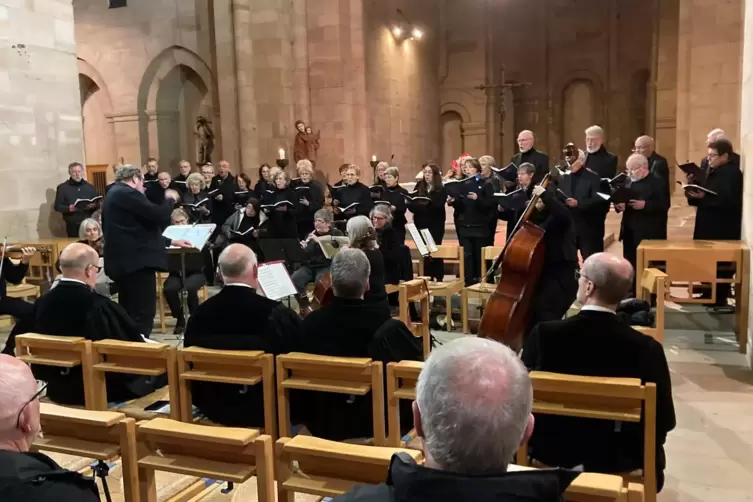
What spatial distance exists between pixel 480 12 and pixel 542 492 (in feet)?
62.4

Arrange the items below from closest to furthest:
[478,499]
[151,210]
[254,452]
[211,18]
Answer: [478,499] < [254,452] < [151,210] < [211,18]

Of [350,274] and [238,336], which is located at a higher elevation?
[350,274]

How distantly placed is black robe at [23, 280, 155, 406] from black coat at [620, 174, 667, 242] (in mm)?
4899

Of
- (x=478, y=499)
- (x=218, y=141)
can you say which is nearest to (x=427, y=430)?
(x=478, y=499)

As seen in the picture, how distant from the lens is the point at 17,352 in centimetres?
361

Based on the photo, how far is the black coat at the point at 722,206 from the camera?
656 cm

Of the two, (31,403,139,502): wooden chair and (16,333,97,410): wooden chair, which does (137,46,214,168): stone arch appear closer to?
(16,333,97,410): wooden chair

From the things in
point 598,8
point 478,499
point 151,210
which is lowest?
point 478,499

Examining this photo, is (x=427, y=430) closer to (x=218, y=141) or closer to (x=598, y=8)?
(x=218, y=141)

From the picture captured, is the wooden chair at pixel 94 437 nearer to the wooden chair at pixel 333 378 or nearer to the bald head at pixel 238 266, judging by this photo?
the wooden chair at pixel 333 378

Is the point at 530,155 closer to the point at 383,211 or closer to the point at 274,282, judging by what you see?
the point at 383,211

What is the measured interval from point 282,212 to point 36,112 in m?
3.16

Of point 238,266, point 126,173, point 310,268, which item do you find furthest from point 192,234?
point 238,266

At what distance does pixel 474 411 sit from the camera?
1.38 meters
